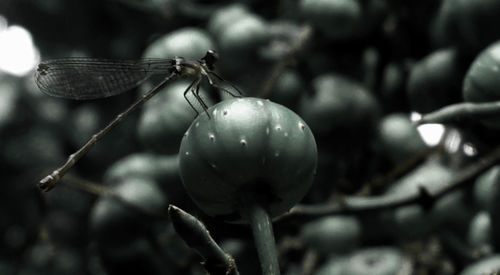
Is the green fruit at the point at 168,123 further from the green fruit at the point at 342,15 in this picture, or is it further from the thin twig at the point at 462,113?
the thin twig at the point at 462,113

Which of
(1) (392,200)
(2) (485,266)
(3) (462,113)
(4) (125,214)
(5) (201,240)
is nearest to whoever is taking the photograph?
(5) (201,240)

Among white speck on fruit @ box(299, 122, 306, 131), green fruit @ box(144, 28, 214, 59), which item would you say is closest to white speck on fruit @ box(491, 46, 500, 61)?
white speck on fruit @ box(299, 122, 306, 131)

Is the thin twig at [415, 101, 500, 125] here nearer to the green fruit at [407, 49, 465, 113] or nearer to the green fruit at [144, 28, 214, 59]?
the green fruit at [407, 49, 465, 113]

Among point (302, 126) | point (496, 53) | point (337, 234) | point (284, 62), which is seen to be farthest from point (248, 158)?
point (284, 62)

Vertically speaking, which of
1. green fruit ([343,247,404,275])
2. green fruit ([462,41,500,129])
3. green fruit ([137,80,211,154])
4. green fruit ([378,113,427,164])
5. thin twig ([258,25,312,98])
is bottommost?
green fruit ([343,247,404,275])

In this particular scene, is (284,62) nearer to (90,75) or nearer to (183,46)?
(183,46)

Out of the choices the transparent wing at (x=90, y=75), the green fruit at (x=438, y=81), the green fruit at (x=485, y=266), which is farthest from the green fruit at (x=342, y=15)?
the green fruit at (x=485, y=266)

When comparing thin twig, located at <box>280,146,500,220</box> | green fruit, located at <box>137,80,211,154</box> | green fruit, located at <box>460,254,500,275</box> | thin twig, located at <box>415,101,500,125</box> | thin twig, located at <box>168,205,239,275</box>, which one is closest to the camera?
thin twig, located at <box>168,205,239,275</box>
